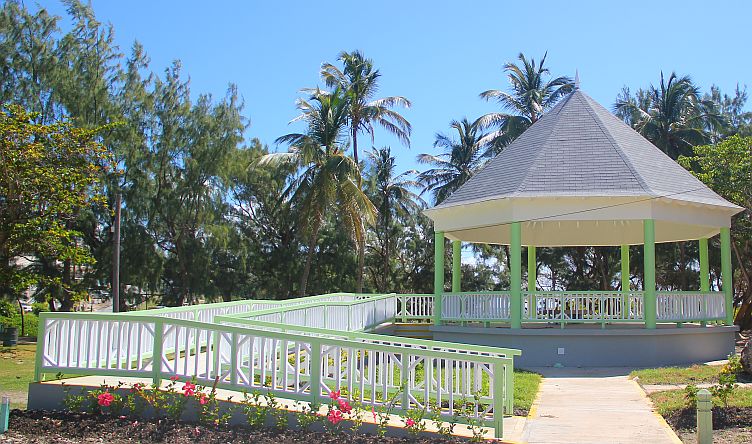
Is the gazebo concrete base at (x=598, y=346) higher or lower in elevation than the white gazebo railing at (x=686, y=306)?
lower

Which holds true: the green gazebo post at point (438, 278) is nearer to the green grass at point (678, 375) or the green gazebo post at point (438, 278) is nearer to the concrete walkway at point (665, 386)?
the green grass at point (678, 375)

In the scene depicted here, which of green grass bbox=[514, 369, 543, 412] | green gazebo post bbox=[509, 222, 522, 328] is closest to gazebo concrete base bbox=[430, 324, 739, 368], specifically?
green gazebo post bbox=[509, 222, 522, 328]

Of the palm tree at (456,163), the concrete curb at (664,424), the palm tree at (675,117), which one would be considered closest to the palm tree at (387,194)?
the palm tree at (456,163)

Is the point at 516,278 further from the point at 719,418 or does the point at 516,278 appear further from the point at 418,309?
the point at 719,418

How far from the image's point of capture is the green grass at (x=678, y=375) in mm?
13812

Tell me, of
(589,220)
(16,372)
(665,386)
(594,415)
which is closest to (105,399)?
(594,415)

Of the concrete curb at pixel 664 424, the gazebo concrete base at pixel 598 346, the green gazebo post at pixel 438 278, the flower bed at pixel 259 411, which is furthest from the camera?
the green gazebo post at pixel 438 278

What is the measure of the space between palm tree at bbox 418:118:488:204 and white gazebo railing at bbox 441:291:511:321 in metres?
20.2

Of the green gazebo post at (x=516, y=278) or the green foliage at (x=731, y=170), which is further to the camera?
the green foliage at (x=731, y=170)

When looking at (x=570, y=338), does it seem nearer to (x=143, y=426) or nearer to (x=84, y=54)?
(x=143, y=426)

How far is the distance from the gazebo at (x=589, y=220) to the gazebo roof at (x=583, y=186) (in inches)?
1.2

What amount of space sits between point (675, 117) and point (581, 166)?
60.5 ft

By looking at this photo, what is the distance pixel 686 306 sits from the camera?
A: 18.5 meters

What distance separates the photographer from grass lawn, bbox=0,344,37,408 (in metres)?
13.7
